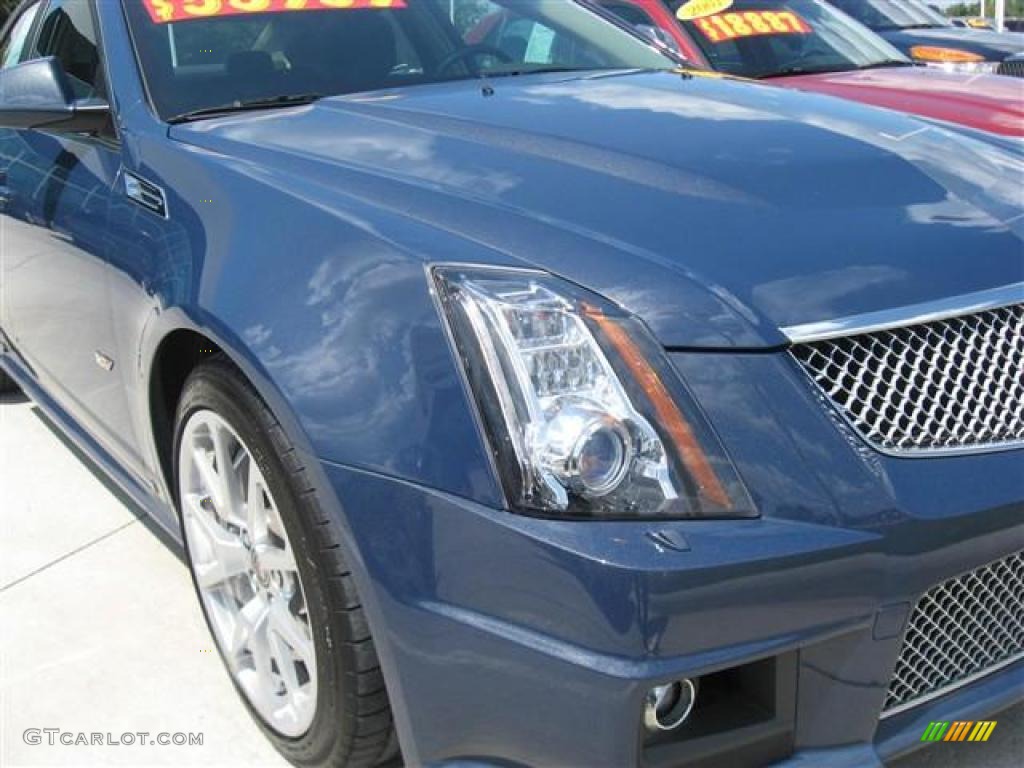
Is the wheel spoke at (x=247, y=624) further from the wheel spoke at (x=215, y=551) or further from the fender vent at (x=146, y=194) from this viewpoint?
the fender vent at (x=146, y=194)

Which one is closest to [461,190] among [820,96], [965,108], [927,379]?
[927,379]

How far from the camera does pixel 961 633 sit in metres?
1.83

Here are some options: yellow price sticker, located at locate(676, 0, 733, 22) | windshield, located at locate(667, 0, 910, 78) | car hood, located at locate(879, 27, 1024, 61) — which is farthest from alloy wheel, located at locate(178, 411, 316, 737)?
car hood, located at locate(879, 27, 1024, 61)

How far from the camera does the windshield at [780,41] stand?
5.59 meters

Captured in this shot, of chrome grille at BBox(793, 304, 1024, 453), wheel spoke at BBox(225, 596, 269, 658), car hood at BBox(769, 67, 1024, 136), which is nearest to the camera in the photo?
chrome grille at BBox(793, 304, 1024, 453)

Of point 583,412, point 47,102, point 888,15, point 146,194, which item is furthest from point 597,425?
point 888,15

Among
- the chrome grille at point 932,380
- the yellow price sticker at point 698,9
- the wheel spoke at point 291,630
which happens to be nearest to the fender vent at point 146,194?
the wheel spoke at point 291,630

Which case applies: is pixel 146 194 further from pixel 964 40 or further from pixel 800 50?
pixel 964 40

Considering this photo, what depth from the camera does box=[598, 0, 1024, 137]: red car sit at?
5.00 metres

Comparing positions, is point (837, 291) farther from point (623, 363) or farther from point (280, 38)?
point (280, 38)

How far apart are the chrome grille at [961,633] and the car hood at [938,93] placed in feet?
9.83

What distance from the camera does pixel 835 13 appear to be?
6.18 m

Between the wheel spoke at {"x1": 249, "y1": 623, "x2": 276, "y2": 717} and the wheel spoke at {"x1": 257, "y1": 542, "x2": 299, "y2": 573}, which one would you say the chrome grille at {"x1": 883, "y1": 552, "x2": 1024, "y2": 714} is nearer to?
the wheel spoke at {"x1": 257, "y1": 542, "x2": 299, "y2": 573}

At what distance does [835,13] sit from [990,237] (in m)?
4.68
